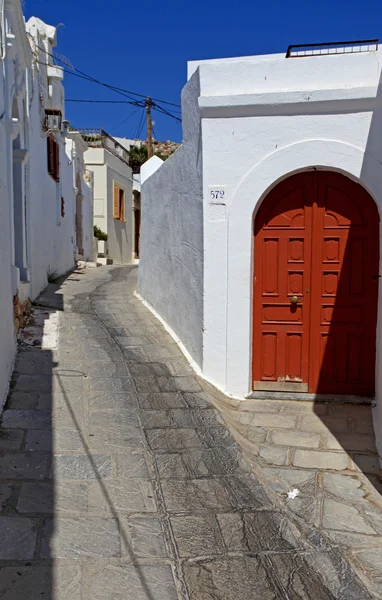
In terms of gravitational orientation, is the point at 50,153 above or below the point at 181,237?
above

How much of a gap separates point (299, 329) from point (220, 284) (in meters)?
0.98

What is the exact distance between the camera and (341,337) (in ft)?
19.7

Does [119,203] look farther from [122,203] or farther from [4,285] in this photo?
[4,285]

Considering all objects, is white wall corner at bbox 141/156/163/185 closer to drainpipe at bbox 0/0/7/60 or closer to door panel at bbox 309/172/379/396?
drainpipe at bbox 0/0/7/60

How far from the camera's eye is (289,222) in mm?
6023

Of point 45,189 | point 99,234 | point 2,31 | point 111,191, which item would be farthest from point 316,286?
point 111,191

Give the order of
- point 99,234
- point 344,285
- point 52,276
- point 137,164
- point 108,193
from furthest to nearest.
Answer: point 137,164 → point 108,193 → point 99,234 → point 52,276 → point 344,285

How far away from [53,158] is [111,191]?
1159 cm

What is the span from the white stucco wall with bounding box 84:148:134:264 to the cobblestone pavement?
57.4 ft

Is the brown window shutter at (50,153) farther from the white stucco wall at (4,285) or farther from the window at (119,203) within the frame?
the window at (119,203)

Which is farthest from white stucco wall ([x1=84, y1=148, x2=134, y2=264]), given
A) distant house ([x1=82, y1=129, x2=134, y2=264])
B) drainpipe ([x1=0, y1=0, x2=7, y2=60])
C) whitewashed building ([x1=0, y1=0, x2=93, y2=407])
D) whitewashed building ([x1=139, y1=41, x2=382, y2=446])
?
whitewashed building ([x1=139, y1=41, x2=382, y2=446])

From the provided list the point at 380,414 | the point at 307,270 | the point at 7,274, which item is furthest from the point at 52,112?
the point at 380,414

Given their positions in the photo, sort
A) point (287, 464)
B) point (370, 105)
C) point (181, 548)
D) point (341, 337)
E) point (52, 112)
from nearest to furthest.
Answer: point (181, 548), point (287, 464), point (370, 105), point (341, 337), point (52, 112)

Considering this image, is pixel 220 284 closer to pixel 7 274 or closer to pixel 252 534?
pixel 7 274
